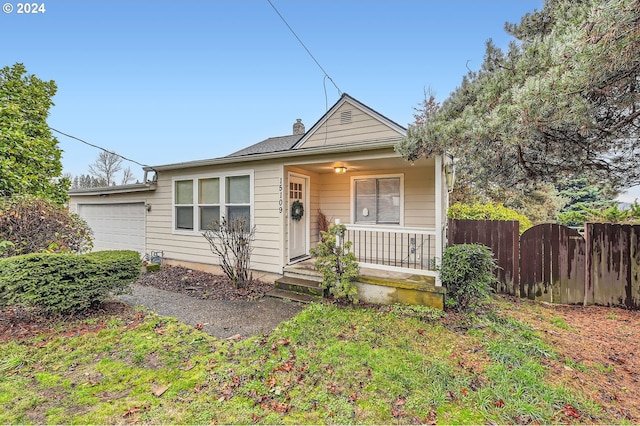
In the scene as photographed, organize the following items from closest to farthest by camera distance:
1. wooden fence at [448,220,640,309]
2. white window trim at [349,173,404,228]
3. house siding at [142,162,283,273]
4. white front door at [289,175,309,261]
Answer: wooden fence at [448,220,640,309] < house siding at [142,162,283,273] < white front door at [289,175,309,261] < white window trim at [349,173,404,228]

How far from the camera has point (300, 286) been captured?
212 inches

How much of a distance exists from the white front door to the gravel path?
1.72 m

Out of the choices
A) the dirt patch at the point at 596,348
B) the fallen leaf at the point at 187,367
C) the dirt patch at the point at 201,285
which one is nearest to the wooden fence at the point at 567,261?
the dirt patch at the point at 596,348

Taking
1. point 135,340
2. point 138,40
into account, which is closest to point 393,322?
point 135,340

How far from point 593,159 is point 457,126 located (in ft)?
10.4

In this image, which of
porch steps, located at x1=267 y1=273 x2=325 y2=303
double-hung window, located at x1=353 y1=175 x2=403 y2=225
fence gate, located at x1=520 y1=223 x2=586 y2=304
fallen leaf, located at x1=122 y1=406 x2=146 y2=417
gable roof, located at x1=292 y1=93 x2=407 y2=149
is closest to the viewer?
fallen leaf, located at x1=122 y1=406 x2=146 y2=417

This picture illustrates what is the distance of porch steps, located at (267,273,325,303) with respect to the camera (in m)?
5.17

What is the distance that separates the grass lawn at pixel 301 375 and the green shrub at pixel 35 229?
1942 mm

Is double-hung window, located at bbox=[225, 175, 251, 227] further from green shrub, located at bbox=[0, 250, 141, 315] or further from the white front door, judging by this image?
green shrub, located at bbox=[0, 250, 141, 315]

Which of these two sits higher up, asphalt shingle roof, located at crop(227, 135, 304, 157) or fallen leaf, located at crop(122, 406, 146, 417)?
asphalt shingle roof, located at crop(227, 135, 304, 157)

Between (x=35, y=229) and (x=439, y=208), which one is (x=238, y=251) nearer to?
(x=35, y=229)

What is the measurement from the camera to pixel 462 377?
2.71 metres

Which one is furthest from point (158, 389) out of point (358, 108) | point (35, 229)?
point (358, 108)

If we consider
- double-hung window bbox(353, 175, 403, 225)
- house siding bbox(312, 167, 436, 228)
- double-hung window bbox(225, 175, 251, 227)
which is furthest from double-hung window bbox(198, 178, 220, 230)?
double-hung window bbox(353, 175, 403, 225)
